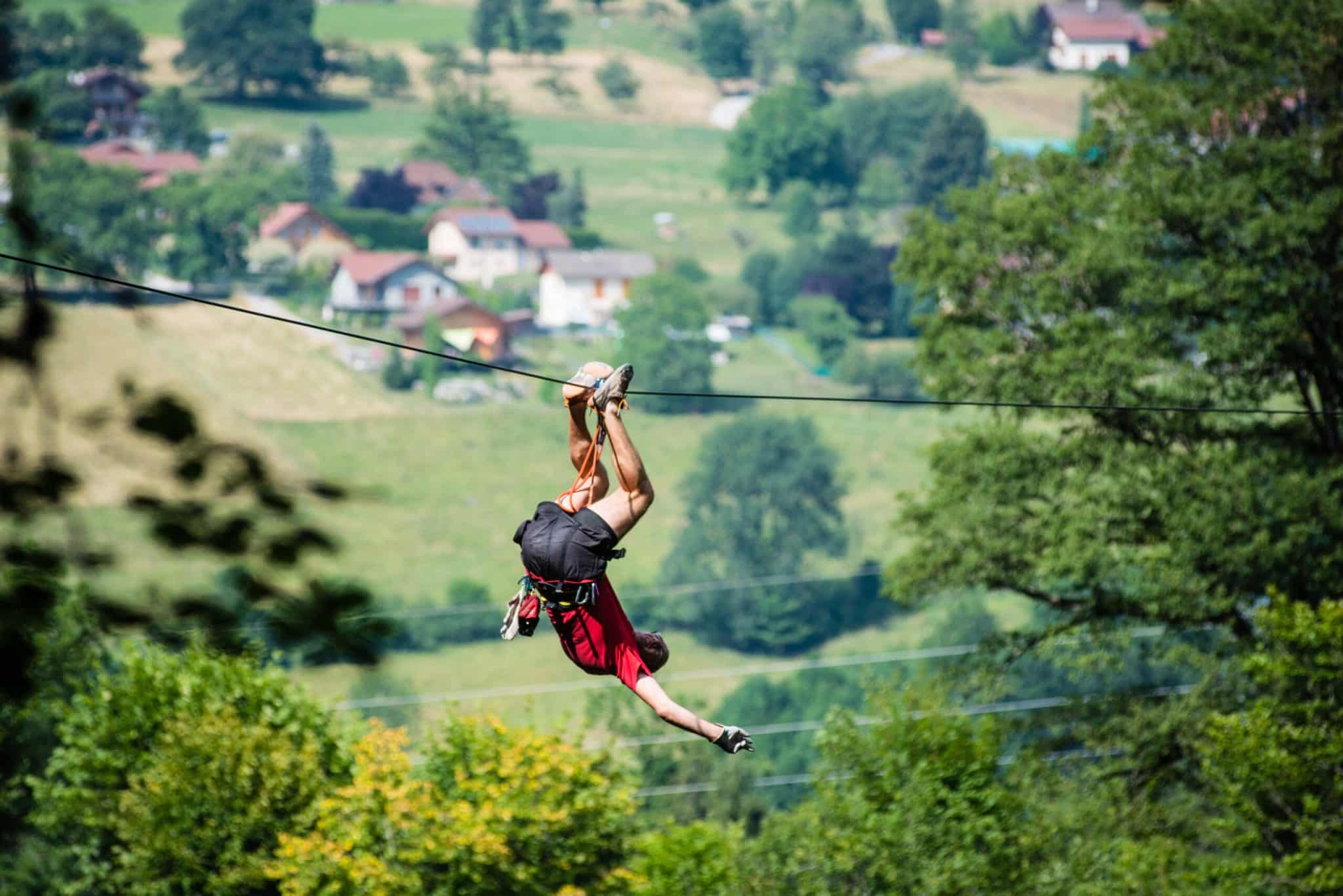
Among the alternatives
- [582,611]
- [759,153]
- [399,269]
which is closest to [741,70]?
[759,153]

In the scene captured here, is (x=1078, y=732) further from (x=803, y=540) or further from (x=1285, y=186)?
(x=803, y=540)

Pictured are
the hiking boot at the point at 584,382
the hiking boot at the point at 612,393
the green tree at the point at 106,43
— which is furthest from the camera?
the green tree at the point at 106,43

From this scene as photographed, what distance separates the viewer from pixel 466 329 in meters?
136

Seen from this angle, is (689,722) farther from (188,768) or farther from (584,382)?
(188,768)

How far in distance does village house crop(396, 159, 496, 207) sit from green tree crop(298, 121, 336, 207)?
6626 millimetres

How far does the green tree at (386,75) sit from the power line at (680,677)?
101662 mm

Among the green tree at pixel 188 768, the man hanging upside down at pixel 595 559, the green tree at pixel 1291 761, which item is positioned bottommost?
the green tree at pixel 188 768

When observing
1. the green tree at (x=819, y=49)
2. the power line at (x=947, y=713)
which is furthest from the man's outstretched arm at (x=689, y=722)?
the green tree at (x=819, y=49)

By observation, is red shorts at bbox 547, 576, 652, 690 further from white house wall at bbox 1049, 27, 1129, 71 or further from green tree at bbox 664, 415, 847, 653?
white house wall at bbox 1049, 27, 1129, 71

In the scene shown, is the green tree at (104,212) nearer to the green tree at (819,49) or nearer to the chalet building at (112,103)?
the chalet building at (112,103)

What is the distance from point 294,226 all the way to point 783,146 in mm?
45409

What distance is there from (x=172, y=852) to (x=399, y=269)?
12173 centimetres

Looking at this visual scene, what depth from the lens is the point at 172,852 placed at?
81.7 feet

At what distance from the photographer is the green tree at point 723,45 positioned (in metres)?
191
